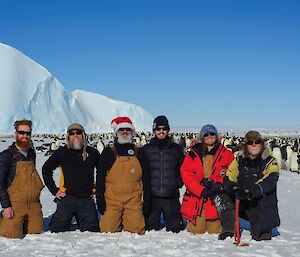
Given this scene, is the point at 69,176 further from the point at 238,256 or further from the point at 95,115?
the point at 95,115

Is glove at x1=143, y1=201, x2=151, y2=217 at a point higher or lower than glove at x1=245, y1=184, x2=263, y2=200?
lower

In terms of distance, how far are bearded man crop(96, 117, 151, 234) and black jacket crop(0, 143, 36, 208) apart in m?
0.89

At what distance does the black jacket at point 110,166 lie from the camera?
216 inches

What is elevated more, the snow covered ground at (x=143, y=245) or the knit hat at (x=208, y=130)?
the knit hat at (x=208, y=130)

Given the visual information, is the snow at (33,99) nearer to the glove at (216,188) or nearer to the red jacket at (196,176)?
the red jacket at (196,176)

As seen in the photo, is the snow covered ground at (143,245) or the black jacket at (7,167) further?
the black jacket at (7,167)

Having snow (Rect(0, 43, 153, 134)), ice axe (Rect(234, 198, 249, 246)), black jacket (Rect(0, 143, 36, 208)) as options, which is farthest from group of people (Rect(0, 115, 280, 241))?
snow (Rect(0, 43, 153, 134))

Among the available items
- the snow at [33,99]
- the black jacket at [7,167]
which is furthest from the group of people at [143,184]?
the snow at [33,99]

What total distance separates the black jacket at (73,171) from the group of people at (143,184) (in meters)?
0.01

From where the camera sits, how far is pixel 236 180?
519 cm

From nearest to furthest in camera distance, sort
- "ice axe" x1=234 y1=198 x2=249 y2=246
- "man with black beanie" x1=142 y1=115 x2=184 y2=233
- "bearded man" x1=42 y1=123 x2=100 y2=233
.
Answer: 1. "ice axe" x1=234 y1=198 x2=249 y2=246
2. "bearded man" x1=42 y1=123 x2=100 y2=233
3. "man with black beanie" x1=142 y1=115 x2=184 y2=233

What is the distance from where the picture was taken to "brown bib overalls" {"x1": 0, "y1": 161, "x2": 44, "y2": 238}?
16.8ft

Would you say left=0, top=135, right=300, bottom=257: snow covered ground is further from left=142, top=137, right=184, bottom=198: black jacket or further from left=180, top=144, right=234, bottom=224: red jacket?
left=142, top=137, right=184, bottom=198: black jacket

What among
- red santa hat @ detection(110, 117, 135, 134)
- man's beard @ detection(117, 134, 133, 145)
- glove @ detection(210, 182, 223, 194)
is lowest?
glove @ detection(210, 182, 223, 194)
